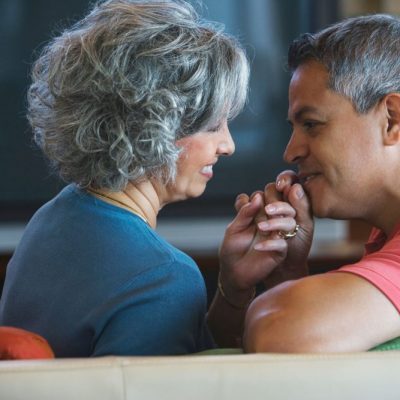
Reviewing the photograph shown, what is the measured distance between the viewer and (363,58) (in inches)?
71.0

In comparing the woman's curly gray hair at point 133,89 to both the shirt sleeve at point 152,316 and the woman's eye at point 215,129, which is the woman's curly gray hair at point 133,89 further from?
the shirt sleeve at point 152,316

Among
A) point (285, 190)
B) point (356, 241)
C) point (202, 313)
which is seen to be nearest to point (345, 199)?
point (285, 190)

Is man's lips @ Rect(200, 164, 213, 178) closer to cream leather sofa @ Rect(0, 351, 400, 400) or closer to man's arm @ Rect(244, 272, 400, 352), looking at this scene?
man's arm @ Rect(244, 272, 400, 352)

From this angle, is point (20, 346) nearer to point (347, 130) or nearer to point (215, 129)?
point (215, 129)

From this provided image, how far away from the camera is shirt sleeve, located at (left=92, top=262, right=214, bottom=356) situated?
4.90ft

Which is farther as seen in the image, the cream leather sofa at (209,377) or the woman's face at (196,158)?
the woman's face at (196,158)

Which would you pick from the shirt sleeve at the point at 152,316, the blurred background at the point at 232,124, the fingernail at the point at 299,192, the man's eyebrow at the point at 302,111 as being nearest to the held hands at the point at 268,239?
the fingernail at the point at 299,192

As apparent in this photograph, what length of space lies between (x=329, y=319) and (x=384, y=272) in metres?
0.13

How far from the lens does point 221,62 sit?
173 centimetres

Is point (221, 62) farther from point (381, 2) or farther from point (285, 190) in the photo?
point (381, 2)

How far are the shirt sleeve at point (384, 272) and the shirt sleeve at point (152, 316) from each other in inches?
10.7

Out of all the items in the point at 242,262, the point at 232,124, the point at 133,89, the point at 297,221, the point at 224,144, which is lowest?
the point at 232,124

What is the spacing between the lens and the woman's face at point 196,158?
1.78m

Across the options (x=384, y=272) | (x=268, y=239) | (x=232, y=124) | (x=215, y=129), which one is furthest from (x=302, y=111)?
(x=232, y=124)
